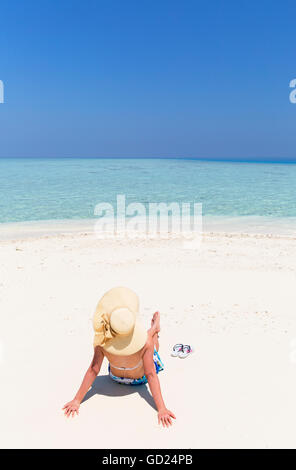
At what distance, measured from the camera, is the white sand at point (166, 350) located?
10.3 feet

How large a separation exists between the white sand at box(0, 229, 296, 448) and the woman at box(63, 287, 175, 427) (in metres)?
0.18

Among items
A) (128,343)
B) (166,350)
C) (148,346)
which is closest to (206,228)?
(166,350)

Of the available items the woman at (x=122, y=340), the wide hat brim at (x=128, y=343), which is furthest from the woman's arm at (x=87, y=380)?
the wide hat brim at (x=128, y=343)

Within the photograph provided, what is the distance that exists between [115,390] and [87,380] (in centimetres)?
51

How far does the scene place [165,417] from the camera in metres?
3.17

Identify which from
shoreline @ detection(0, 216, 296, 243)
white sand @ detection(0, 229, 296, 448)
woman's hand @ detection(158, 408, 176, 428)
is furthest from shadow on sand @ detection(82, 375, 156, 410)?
shoreline @ detection(0, 216, 296, 243)

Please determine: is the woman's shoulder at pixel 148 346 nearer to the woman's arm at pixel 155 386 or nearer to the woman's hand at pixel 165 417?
the woman's arm at pixel 155 386

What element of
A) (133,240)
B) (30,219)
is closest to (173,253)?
(133,240)

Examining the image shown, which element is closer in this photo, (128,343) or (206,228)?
(128,343)

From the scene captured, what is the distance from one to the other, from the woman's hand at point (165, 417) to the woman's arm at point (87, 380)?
67cm

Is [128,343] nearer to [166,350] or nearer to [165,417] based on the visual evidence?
[165,417]

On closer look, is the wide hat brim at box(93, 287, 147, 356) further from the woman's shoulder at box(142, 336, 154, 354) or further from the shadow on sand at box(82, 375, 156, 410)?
the shadow on sand at box(82, 375, 156, 410)

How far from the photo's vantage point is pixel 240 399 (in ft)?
11.7
